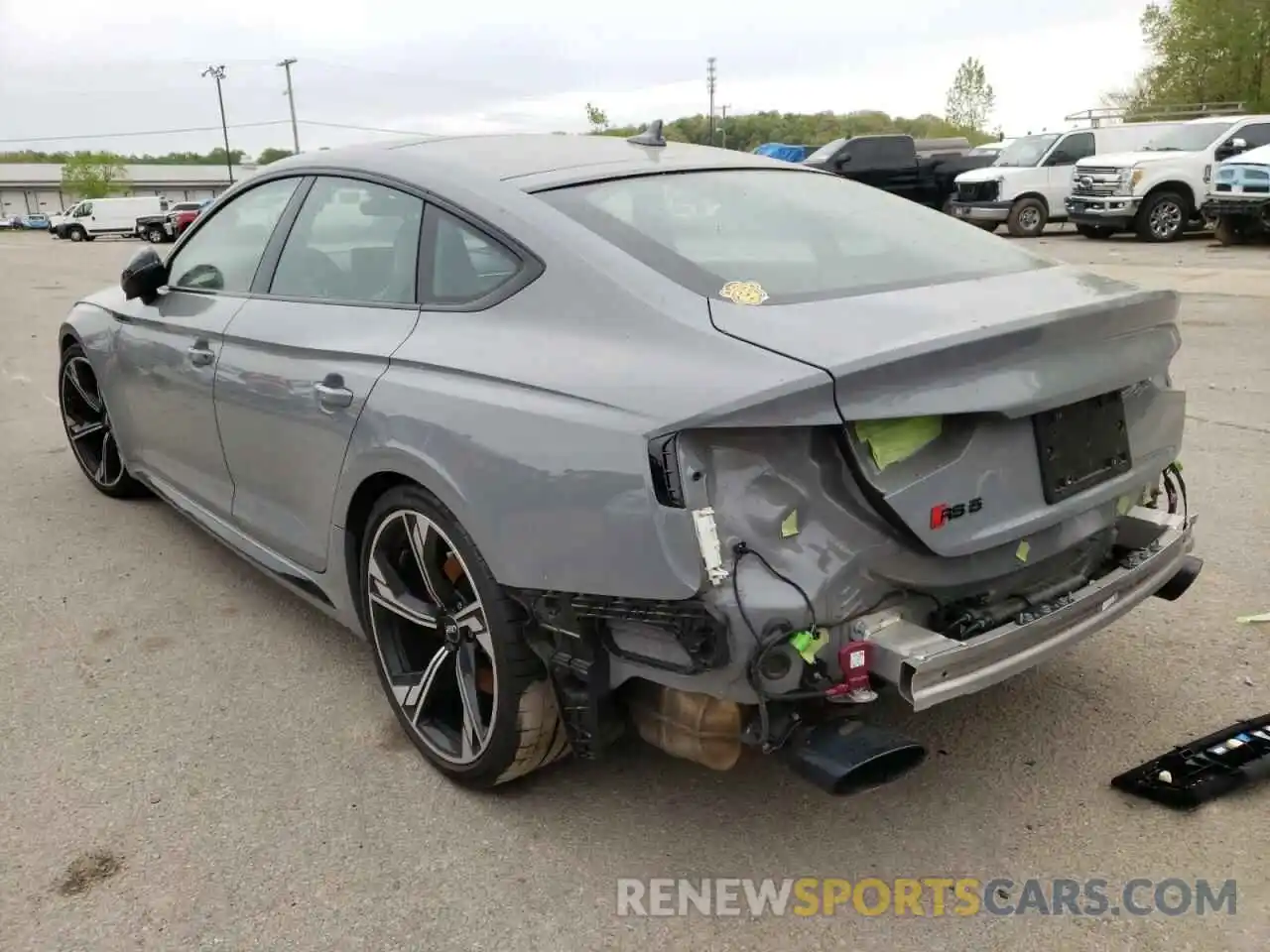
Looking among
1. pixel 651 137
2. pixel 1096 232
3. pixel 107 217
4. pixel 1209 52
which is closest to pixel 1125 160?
pixel 1096 232

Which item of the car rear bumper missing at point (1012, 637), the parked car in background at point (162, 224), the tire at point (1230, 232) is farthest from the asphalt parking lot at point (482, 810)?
the parked car in background at point (162, 224)

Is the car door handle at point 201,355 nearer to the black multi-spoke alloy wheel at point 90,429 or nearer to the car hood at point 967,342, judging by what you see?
the black multi-spoke alloy wheel at point 90,429

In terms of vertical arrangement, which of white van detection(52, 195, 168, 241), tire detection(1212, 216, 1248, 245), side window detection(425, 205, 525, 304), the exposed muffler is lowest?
the exposed muffler

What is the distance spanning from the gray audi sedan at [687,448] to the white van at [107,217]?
49.2 meters

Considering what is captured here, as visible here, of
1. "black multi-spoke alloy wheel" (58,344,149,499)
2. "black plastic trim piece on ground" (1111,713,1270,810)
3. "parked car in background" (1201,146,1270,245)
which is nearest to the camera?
"black plastic trim piece on ground" (1111,713,1270,810)

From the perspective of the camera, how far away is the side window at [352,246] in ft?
9.59

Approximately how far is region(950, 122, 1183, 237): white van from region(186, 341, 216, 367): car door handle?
18.1m

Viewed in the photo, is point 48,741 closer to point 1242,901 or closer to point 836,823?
point 836,823

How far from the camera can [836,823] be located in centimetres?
257

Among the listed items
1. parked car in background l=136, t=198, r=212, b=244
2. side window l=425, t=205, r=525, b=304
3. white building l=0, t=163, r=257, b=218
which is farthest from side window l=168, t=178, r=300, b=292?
white building l=0, t=163, r=257, b=218

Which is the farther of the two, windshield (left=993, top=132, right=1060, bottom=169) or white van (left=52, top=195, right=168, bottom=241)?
white van (left=52, top=195, right=168, bottom=241)

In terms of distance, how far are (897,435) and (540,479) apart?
2.47 ft

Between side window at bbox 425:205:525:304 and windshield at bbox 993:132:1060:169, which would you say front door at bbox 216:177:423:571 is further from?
windshield at bbox 993:132:1060:169

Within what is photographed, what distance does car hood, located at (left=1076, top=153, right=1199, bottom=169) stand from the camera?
16859 mm
